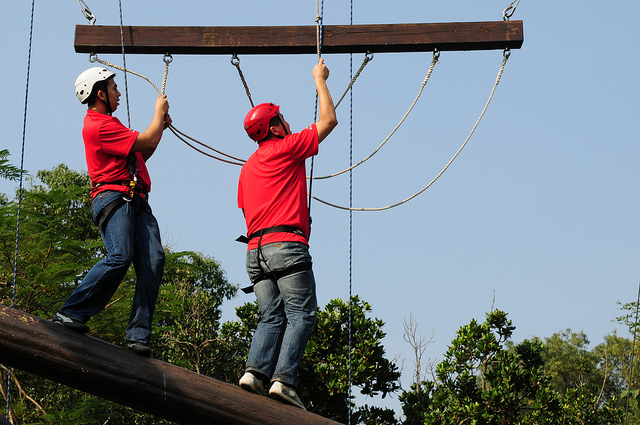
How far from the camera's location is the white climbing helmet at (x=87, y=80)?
5.18 m

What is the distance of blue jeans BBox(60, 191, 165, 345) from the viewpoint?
16.3 ft

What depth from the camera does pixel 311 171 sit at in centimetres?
591

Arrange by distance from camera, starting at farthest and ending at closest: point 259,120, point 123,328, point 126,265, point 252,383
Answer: point 123,328, point 259,120, point 252,383, point 126,265

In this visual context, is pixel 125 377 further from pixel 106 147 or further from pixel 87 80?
pixel 87 80

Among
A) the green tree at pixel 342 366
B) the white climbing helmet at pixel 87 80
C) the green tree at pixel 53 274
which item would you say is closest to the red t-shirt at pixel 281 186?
the white climbing helmet at pixel 87 80

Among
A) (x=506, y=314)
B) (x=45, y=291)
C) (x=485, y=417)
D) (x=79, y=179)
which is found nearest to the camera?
(x=45, y=291)

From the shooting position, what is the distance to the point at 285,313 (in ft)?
17.1

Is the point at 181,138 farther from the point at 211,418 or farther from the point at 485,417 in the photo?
the point at 485,417

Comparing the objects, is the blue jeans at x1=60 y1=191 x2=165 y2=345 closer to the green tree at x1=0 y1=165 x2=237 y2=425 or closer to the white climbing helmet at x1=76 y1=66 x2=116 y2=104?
the white climbing helmet at x1=76 y1=66 x2=116 y2=104

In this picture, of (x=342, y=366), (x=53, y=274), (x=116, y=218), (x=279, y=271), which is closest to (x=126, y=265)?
(x=116, y=218)

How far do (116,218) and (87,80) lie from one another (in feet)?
3.15

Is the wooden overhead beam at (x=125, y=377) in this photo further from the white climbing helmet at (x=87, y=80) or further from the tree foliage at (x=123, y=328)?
the tree foliage at (x=123, y=328)

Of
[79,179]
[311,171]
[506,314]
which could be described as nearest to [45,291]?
[311,171]

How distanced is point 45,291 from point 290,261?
7.25 meters
